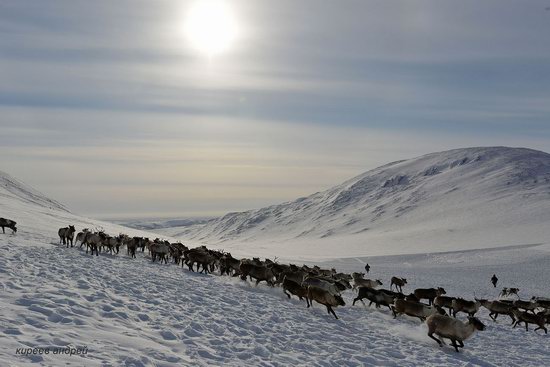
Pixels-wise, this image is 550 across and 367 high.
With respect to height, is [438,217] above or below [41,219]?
above

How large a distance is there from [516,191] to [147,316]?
152 m

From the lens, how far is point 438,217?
439 feet

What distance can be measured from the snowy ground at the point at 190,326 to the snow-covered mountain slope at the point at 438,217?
58639 millimetres

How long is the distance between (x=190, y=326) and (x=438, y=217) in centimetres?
13163

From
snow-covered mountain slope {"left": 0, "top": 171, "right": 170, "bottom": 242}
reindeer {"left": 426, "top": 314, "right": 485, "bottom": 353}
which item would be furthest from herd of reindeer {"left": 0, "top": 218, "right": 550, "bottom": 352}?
snow-covered mountain slope {"left": 0, "top": 171, "right": 170, "bottom": 242}

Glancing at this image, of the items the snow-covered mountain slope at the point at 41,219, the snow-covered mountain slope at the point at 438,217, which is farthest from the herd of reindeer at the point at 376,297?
the snow-covered mountain slope at the point at 438,217

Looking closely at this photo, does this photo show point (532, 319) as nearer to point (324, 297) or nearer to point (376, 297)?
point (376, 297)

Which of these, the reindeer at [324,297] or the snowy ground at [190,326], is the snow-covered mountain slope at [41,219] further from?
the reindeer at [324,297]

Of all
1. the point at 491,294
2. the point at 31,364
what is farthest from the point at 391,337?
the point at 491,294

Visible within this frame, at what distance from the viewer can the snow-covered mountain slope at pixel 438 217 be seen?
96.5m

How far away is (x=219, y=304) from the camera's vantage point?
1598 cm

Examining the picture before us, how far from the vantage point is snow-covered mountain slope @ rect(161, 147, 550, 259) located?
96500 millimetres

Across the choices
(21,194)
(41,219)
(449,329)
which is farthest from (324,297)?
(21,194)

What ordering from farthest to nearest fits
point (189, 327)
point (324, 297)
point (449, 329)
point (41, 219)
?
point (41, 219)
point (324, 297)
point (449, 329)
point (189, 327)
